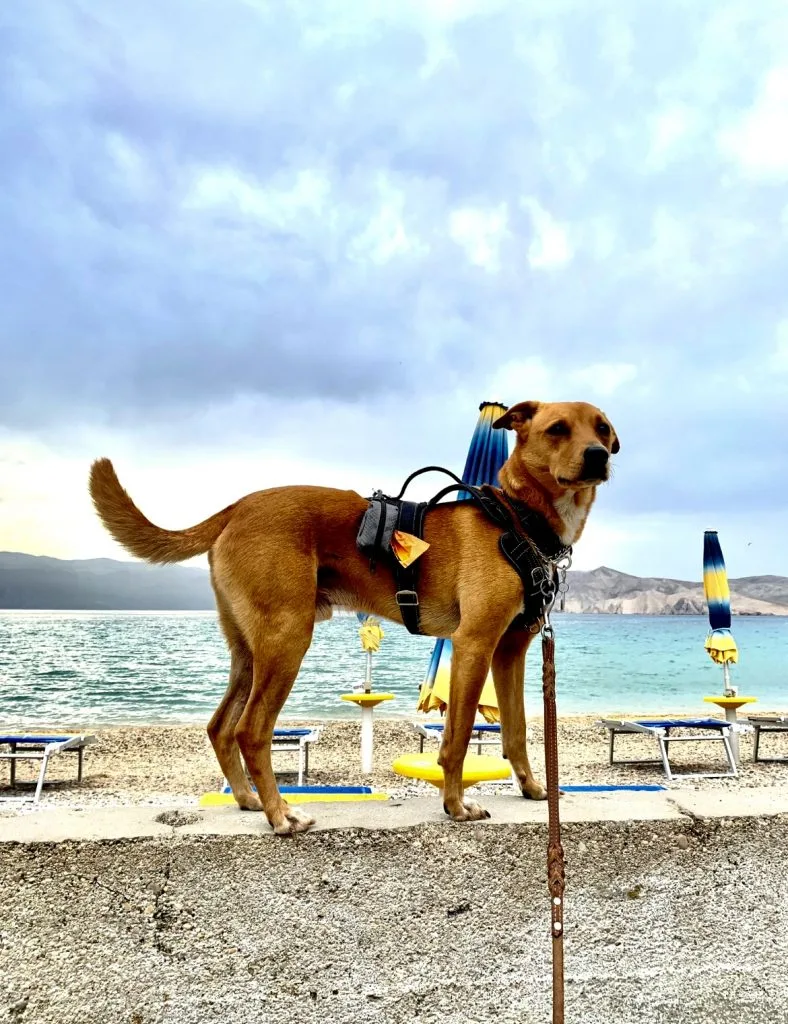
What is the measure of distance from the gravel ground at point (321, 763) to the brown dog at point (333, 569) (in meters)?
4.03

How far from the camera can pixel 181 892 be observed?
99.7 inches

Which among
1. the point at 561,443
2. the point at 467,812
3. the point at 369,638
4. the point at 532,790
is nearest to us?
the point at 467,812

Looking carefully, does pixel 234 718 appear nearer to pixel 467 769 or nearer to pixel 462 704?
pixel 462 704

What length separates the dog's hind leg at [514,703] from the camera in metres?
3.65

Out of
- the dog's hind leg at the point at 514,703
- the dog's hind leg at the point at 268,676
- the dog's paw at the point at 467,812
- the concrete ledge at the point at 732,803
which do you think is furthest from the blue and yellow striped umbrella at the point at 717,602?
the dog's hind leg at the point at 268,676

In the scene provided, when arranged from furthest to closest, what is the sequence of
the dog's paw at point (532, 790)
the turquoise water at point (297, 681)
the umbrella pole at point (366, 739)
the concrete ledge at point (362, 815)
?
1. the turquoise water at point (297, 681)
2. the umbrella pole at point (366, 739)
3. the dog's paw at point (532, 790)
4. the concrete ledge at point (362, 815)

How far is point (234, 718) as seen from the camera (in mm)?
3541

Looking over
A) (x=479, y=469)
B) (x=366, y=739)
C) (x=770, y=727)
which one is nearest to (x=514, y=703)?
(x=479, y=469)

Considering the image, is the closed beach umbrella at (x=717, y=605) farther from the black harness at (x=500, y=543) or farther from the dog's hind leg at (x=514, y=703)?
the black harness at (x=500, y=543)

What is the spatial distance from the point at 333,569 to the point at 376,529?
30 cm

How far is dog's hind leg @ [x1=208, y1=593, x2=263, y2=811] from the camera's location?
3.46 m

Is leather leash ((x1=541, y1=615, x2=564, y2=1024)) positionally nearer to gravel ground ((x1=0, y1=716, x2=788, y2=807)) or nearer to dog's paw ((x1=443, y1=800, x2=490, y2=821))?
dog's paw ((x1=443, y1=800, x2=490, y2=821))

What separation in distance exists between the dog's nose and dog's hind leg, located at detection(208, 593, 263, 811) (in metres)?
1.79

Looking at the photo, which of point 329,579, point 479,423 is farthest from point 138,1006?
point 479,423
